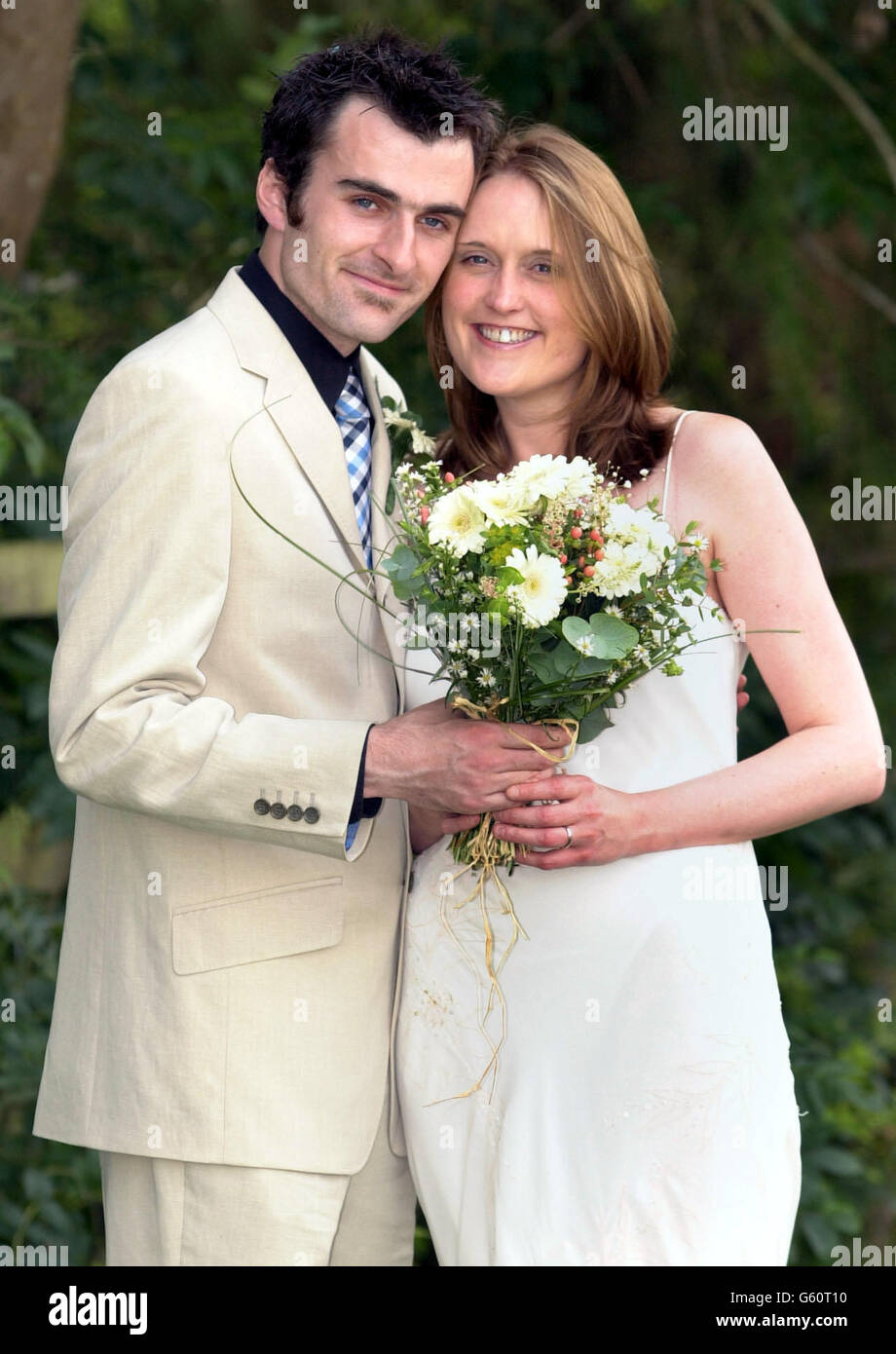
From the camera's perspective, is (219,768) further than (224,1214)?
No

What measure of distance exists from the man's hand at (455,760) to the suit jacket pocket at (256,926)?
0.88 ft

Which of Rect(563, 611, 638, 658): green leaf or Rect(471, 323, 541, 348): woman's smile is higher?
Rect(471, 323, 541, 348): woman's smile

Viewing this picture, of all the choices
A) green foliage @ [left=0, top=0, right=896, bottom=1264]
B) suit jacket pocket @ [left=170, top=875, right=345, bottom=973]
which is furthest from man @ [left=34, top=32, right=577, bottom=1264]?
green foliage @ [left=0, top=0, right=896, bottom=1264]

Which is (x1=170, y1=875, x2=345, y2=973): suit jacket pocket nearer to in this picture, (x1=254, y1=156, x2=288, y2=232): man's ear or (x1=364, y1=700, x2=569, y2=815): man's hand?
(x1=364, y1=700, x2=569, y2=815): man's hand

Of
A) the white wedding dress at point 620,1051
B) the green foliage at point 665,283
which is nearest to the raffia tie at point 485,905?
the white wedding dress at point 620,1051

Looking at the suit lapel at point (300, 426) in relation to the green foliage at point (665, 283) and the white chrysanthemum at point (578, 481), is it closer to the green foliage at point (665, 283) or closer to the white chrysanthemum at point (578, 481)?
the white chrysanthemum at point (578, 481)

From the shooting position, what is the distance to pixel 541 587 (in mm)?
2311

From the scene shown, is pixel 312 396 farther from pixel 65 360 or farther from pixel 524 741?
pixel 65 360

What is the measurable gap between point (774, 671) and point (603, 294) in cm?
76

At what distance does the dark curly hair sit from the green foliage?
1.53 metres

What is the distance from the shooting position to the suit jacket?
8.19 feet

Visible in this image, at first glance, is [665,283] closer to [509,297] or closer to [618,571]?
[509,297]

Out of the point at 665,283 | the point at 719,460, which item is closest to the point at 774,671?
the point at 719,460

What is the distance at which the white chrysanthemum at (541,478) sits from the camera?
2377 millimetres
